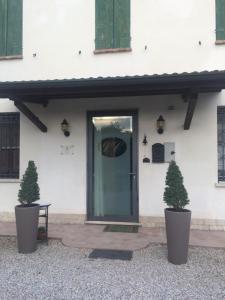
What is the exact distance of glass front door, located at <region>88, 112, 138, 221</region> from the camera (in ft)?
23.6

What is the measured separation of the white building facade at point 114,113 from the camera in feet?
22.4

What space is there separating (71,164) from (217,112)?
11.5 ft

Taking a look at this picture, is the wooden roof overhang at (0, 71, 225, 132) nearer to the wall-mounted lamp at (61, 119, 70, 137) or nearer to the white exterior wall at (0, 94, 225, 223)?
the white exterior wall at (0, 94, 225, 223)

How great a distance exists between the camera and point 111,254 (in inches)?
208

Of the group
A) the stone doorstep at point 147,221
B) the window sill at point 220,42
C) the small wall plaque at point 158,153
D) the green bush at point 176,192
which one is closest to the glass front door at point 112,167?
the stone doorstep at point 147,221

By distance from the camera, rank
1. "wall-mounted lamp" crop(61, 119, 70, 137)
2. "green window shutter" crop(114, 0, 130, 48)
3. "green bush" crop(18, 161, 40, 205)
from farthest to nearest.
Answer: "wall-mounted lamp" crop(61, 119, 70, 137)
"green window shutter" crop(114, 0, 130, 48)
"green bush" crop(18, 161, 40, 205)

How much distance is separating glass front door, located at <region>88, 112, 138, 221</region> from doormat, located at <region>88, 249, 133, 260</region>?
175cm

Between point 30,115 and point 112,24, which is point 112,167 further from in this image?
point 112,24

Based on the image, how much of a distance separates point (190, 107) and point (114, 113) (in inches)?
72.7

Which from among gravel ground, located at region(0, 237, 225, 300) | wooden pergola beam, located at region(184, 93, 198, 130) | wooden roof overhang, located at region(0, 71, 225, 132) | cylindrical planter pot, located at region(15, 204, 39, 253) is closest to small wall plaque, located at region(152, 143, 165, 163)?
wooden pergola beam, located at region(184, 93, 198, 130)

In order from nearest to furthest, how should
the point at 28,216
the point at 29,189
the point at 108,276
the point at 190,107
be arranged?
1. the point at 108,276
2. the point at 28,216
3. the point at 29,189
4. the point at 190,107

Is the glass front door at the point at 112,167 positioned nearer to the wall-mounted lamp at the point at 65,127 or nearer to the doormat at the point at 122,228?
the doormat at the point at 122,228

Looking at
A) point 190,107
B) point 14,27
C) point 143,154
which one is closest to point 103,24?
point 14,27

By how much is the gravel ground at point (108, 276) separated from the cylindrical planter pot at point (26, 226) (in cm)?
15
